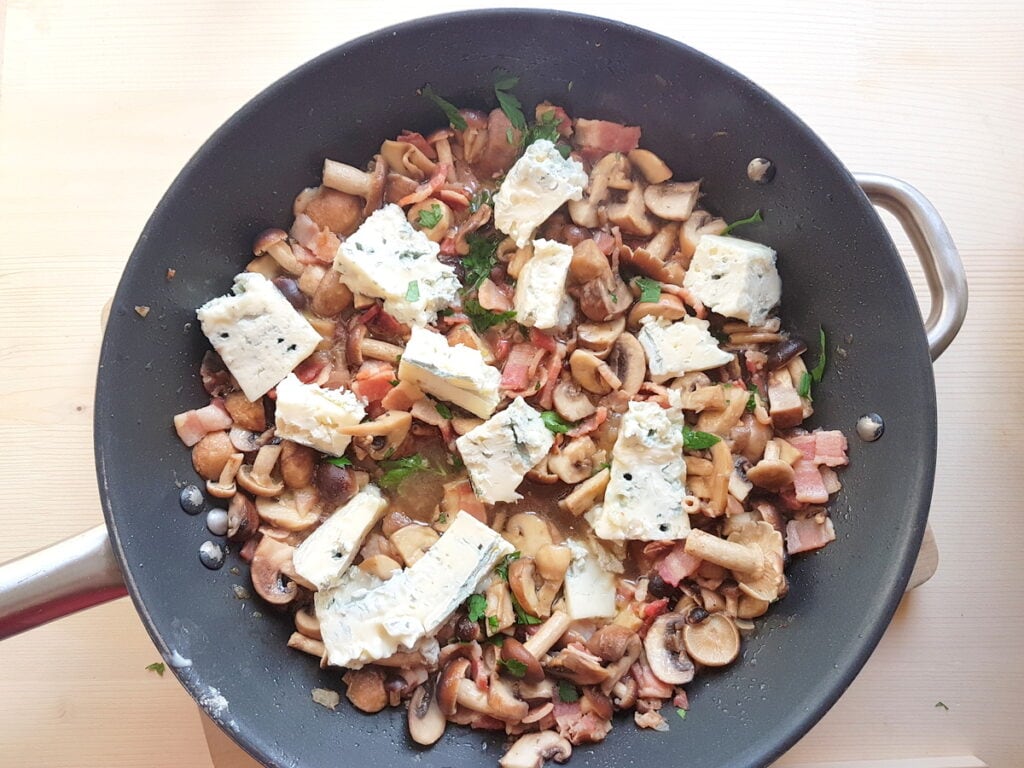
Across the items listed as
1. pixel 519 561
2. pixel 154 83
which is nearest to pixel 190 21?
pixel 154 83

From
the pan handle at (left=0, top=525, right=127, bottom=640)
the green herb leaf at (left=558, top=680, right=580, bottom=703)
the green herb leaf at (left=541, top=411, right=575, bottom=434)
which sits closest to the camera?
the pan handle at (left=0, top=525, right=127, bottom=640)

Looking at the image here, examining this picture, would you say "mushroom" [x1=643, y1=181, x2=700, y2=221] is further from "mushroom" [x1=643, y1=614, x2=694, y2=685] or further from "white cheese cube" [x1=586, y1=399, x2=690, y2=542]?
"mushroom" [x1=643, y1=614, x2=694, y2=685]

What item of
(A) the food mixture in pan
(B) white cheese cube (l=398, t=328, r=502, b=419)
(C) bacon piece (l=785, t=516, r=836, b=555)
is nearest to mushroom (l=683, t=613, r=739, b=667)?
(A) the food mixture in pan

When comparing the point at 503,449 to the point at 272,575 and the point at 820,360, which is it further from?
the point at 820,360

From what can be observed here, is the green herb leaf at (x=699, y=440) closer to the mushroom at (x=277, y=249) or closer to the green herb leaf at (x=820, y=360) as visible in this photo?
the green herb leaf at (x=820, y=360)

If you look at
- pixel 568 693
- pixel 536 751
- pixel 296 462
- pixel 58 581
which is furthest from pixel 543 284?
pixel 58 581

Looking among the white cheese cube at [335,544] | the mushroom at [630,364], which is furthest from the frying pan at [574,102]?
the mushroom at [630,364]
